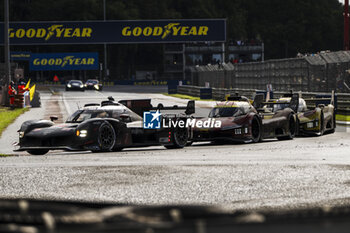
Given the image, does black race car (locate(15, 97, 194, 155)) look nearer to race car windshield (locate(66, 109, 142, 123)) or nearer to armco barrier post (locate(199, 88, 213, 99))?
race car windshield (locate(66, 109, 142, 123))

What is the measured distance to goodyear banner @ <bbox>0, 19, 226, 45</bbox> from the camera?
89.0 m

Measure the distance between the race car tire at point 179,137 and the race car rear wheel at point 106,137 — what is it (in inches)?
65.5

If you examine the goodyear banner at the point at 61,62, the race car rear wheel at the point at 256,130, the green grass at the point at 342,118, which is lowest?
the green grass at the point at 342,118

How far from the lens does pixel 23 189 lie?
983 cm

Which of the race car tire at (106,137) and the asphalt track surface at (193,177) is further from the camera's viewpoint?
the race car tire at (106,137)

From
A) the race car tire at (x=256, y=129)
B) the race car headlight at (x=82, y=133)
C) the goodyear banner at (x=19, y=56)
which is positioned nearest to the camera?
the race car headlight at (x=82, y=133)

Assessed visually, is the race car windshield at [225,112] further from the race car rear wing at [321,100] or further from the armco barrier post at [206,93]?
the armco barrier post at [206,93]

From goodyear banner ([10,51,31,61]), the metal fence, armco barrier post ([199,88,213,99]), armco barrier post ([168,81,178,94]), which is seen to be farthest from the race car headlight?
goodyear banner ([10,51,31,61])

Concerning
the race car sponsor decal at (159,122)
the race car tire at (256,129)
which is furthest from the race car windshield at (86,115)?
the race car tire at (256,129)

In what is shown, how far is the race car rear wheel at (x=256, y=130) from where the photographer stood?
19.2 meters

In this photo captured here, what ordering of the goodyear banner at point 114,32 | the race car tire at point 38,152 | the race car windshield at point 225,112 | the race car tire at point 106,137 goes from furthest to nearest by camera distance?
the goodyear banner at point 114,32 < the race car windshield at point 225,112 < the race car tire at point 38,152 < the race car tire at point 106,137

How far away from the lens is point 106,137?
52.9ft

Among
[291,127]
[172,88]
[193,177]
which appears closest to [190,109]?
[291,127]

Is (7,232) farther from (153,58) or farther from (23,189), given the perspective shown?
(153,58)
